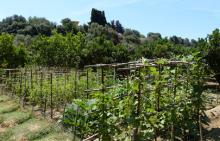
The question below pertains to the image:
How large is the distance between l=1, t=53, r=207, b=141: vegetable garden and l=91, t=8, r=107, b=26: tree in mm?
41438

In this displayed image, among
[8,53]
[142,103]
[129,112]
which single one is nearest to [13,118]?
[142,103]

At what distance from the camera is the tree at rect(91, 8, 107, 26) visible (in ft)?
172

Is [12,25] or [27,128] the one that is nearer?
[27,128]

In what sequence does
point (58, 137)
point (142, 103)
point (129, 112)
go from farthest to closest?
1. point (58, 137)
2. point (142, 103)
3. point (129, 112)

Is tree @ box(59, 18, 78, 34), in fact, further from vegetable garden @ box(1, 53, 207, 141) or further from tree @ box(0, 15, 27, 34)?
vegetable garden @ box(1, 53, 207, 141)

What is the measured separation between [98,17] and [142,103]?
160 feet

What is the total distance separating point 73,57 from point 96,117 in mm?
22518

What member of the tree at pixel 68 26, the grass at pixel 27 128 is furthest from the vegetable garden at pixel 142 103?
the tree at pixel 68 26

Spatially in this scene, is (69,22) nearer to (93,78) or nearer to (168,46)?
(168,46)

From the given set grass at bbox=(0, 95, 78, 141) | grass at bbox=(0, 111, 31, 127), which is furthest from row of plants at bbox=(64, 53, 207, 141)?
grass at bbox=(0, 111, 31, 127)

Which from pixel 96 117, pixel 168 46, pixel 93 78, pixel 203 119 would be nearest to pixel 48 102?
pixel 93 78

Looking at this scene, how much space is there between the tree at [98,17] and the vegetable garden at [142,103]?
4144 cm

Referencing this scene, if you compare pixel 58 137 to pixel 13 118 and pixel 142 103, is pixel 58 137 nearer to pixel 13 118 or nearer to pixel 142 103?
pixel 13 118

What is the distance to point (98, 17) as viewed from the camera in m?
52.9
